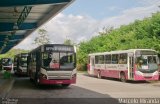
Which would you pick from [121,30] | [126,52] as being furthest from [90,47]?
[126,52]

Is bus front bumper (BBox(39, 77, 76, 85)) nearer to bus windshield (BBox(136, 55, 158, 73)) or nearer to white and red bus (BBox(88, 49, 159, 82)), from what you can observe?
white and red bus (BBox(88, 49, 159, 82))

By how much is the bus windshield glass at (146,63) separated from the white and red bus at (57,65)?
23.3 ft

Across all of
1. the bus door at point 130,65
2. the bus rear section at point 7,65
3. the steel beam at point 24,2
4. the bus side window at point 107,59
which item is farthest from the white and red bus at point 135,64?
the bus rear section at point 7,65

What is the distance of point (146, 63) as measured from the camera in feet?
96.1

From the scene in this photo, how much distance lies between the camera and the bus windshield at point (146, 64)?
29067mm

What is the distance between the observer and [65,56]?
924 inches

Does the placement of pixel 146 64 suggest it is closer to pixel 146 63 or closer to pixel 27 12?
pixel 146 63

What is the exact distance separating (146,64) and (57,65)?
880cm

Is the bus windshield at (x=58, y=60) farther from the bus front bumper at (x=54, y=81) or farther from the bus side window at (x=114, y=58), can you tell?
the bus side window at (x=114, y=58)

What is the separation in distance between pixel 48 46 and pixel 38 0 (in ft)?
9.26

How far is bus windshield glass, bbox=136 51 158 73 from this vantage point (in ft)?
95.4

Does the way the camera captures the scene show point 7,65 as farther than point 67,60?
Yes

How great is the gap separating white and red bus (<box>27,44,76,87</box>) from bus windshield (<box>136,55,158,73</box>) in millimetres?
7105

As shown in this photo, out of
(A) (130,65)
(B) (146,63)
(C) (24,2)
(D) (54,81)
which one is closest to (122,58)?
(A) (130,65)
